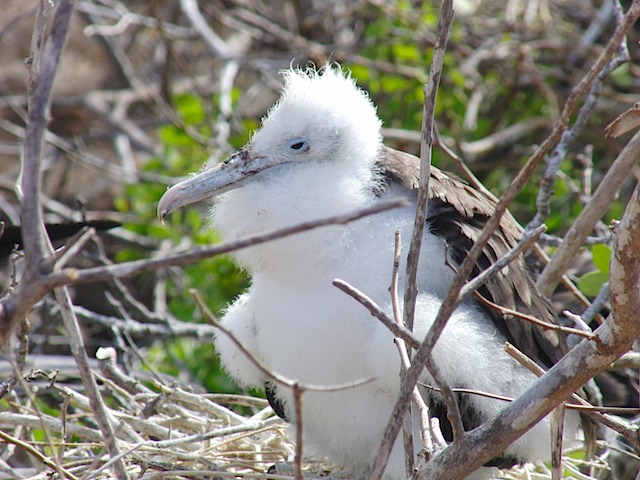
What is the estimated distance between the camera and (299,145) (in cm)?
234

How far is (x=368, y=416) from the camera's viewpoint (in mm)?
2184

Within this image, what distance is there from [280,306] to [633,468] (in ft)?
3.53

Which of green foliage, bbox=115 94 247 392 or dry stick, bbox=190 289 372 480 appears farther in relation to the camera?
green foliage, bbox=115 94 247 392

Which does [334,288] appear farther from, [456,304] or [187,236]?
[187,236]

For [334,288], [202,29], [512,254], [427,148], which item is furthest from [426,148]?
[202,29]

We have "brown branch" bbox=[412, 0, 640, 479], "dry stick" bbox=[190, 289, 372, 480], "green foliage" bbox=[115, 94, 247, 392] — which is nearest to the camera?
"dry stick" bbox=[190, 289, 372, 480]

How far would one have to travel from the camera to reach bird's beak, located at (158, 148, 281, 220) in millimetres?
2242

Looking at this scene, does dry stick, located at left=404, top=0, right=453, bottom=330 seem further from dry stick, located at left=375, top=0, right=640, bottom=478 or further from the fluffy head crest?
the fluffy head crest

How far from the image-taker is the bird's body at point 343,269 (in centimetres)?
211

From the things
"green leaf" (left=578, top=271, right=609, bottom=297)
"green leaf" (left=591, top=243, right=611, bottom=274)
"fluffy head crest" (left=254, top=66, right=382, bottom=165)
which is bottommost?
"green leaf" (left=578, top=271, right=609, bottom=297)

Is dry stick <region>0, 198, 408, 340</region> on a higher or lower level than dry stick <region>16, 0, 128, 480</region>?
lower

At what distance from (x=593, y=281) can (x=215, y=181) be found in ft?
3.58

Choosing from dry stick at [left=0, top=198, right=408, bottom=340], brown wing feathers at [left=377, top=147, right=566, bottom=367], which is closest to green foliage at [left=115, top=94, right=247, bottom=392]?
brown wing feathers at [left=377, top=147, right=566, bottom=367]

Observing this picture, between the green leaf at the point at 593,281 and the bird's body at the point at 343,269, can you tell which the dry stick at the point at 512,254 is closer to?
the bird's body at the point at 343,269
